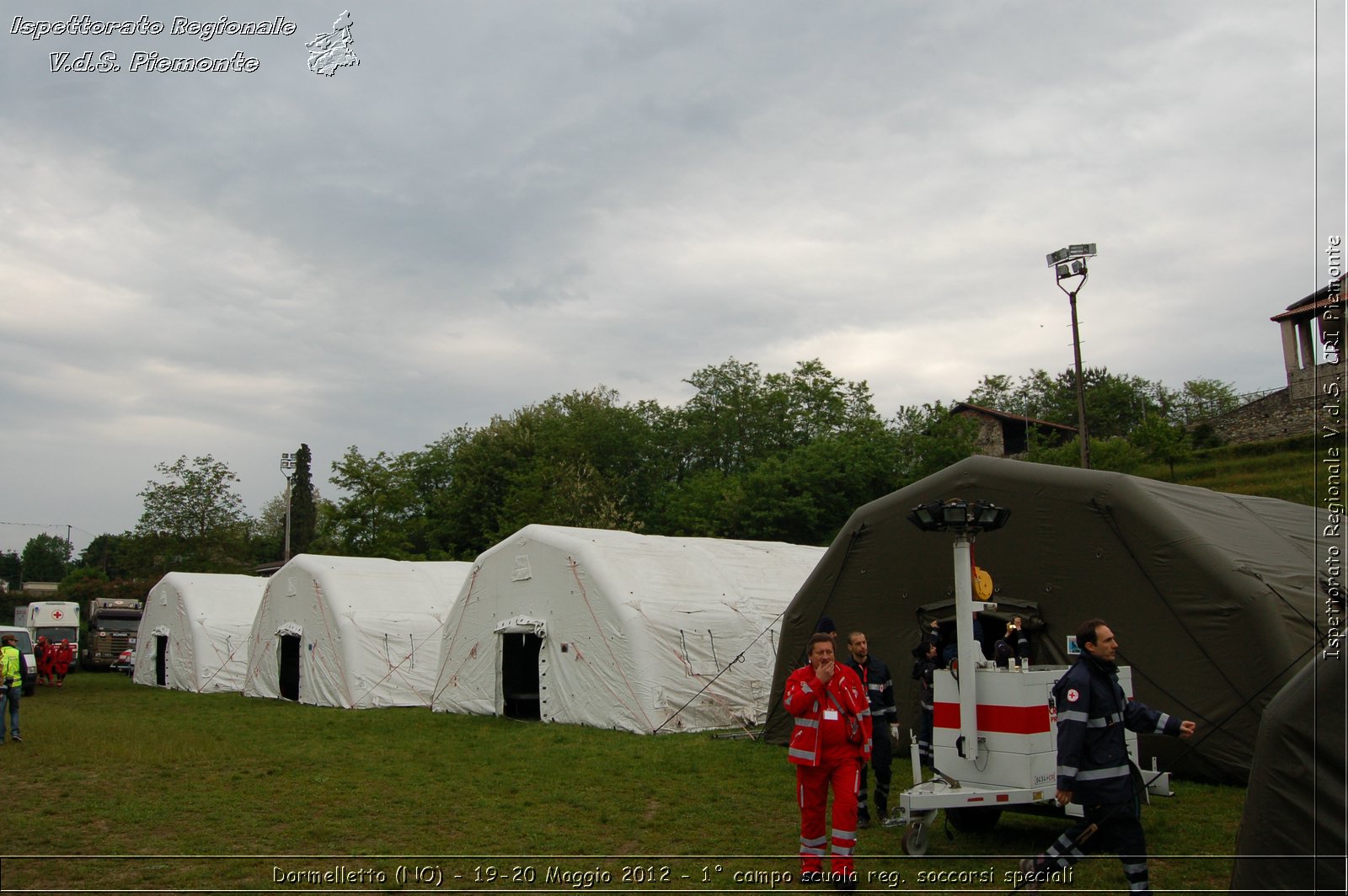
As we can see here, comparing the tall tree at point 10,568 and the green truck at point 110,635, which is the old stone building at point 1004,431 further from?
the tall tree at point 10,568

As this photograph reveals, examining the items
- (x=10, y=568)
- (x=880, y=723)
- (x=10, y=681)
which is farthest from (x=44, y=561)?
(x=880, y=723)

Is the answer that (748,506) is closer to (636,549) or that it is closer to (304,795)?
(636,549)

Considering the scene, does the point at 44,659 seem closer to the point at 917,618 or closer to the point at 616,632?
the point at 616,632

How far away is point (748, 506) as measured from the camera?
44.9 meters

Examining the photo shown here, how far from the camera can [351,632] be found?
23.5 meters

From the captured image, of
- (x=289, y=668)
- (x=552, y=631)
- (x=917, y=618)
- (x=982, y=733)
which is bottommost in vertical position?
(x=289, y=668)

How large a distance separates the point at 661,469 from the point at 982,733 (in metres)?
54.7

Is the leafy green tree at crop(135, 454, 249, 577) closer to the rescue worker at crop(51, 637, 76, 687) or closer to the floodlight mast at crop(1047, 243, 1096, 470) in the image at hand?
the rescue worker at crop(51, 637, 76, 687)

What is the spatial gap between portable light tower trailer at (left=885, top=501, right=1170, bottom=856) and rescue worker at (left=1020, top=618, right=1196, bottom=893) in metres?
1.26

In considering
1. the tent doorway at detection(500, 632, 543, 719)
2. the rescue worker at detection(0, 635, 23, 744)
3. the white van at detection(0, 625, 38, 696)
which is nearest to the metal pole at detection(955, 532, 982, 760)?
the tent doorway at detection(500, 632, 543, 719)

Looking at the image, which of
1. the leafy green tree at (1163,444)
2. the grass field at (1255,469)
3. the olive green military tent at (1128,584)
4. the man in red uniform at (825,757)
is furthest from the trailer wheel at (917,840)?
the leafy green tree at (1163,444)

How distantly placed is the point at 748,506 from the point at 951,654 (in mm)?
35406

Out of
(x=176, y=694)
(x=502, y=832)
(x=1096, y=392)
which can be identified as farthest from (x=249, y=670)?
(x=1096, y=392)

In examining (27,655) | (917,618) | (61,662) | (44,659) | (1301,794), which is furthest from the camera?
(61,662)
